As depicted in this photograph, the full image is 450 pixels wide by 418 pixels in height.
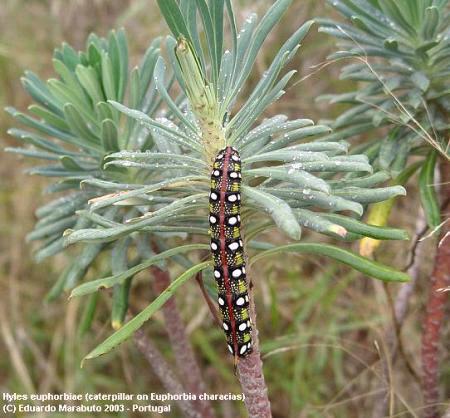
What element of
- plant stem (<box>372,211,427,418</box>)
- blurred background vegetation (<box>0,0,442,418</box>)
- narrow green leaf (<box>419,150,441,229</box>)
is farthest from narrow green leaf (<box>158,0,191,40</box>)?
blurred background vegetation (<box>0,0,442,418</box>)

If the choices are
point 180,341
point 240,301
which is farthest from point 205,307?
point 240,301

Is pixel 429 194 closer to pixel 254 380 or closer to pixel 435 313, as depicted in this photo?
pixel 435 313

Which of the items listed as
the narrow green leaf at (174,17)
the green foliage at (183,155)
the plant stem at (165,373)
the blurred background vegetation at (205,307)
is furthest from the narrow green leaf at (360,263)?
the blurred background vegetation at (205,307)

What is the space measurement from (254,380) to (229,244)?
0.36 m

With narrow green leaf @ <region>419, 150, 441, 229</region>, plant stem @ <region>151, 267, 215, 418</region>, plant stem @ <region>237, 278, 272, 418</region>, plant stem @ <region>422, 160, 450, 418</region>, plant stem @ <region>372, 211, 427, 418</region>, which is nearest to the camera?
plant stem @ <region>237, 278, 272, 418</region>

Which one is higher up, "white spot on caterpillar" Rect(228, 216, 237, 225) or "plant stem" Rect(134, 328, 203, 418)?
"white spot on caterpillar" Rect(228, 216, 237, 225)

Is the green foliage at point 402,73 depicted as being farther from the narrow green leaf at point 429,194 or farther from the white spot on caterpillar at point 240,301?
the white spot on caterpillar at point 240,301

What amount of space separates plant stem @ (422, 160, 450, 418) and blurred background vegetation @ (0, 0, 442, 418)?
1.53ft

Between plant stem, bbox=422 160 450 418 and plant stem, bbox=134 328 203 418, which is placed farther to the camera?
plant stem, bbox=134 328 203 418

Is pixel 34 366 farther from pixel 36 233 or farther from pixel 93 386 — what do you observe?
pixel 36 233

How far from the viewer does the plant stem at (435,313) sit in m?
1.85

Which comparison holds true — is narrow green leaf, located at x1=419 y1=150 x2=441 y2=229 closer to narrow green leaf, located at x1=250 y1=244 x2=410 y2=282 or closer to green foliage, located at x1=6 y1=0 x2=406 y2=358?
green foliage, located at x1=6 y1=0 x2=406 y2=358

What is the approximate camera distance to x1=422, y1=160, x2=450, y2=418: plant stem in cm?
185

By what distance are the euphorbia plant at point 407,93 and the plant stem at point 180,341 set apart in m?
0.60
